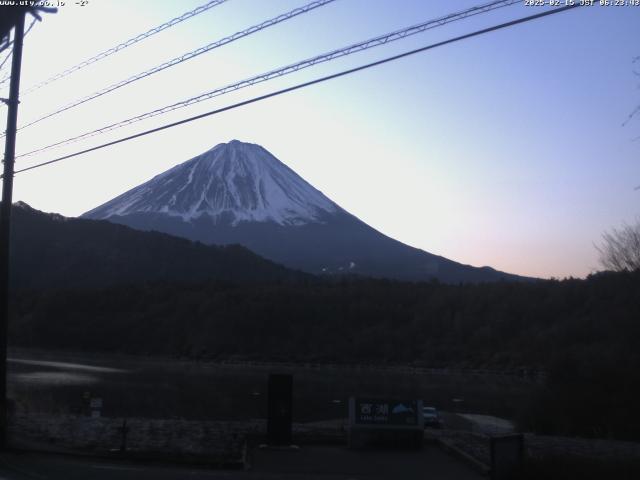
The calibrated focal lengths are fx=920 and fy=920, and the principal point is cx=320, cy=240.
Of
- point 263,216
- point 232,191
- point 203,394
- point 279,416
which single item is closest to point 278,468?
point 279,416

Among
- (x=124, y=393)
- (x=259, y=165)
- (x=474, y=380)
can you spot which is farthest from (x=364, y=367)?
(x=259, y=165)

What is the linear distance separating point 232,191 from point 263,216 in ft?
27.6

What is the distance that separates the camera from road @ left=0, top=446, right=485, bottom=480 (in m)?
16.0

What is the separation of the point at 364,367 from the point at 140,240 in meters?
63.6

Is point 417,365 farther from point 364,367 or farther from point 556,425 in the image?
point 556,425

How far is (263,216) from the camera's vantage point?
184 meters

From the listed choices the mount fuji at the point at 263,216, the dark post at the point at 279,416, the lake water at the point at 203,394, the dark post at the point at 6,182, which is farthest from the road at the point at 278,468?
the mount fuji at the point at 263,216

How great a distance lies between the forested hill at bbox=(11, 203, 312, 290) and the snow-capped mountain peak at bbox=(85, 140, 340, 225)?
117 ft

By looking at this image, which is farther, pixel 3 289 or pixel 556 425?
pixel 556 425

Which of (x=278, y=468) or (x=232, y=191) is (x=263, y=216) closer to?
(x=232, y=191)

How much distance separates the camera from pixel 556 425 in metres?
31.8

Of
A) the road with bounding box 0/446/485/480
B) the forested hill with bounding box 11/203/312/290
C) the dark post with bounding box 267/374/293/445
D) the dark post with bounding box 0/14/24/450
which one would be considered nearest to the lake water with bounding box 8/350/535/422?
the dark post with bounding box 267/374/293/445

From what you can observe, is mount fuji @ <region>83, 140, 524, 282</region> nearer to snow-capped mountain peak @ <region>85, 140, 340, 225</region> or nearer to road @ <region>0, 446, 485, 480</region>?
snow-capped mountain peak @ <region>85, 140, 340, 225</region>

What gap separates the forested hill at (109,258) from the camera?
5162 inches
